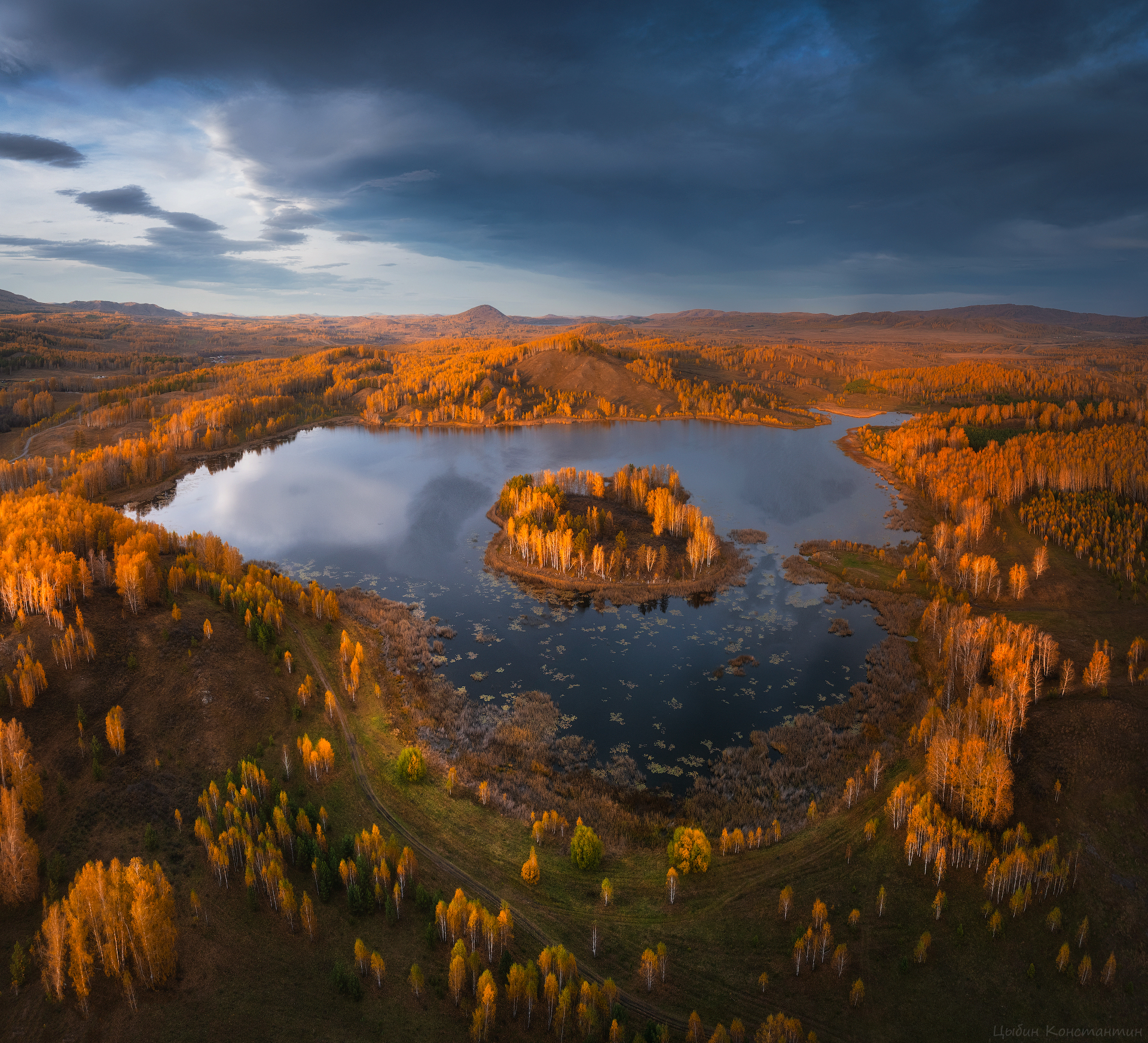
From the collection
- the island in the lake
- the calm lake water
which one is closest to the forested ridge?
the calm lake water

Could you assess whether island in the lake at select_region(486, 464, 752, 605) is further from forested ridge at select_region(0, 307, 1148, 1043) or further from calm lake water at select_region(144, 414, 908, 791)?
forested ridge at select_region(0, 307, 1148, 1043)

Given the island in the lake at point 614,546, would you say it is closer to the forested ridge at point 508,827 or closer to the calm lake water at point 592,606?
the calm lake water at point 592,606

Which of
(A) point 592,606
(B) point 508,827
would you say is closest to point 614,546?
(A) point 592,606

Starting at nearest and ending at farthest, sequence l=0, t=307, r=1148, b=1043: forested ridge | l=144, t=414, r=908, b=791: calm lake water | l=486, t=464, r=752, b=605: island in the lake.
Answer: l=0, t=307, r=1148, b=1043: forested ridge
l=144, t=414, r=908, b=791: calm lake water
l=486, t=464, r=752, b=605: island in the lake

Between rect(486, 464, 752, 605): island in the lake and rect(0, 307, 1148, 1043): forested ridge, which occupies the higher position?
rect(486, 464, 752, 605): island in the lake

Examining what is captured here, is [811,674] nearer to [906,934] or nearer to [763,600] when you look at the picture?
[763,600]

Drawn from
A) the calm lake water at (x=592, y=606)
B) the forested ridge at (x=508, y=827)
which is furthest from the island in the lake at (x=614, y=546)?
the forested ridge at (x=508, y=827)
